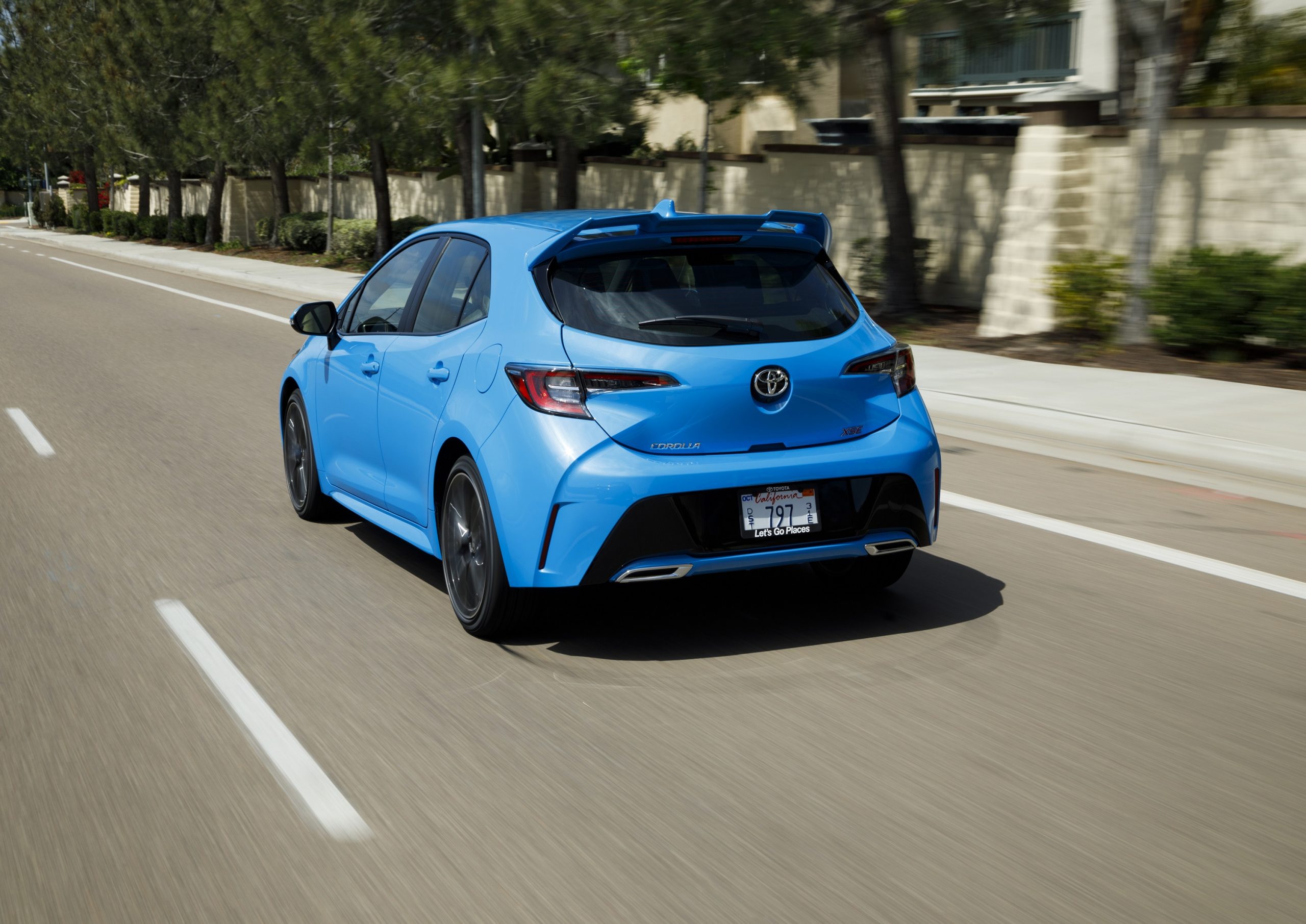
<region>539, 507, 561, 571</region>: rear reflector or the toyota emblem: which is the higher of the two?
the toyota emblem

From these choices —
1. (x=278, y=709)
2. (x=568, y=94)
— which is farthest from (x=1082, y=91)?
(x=278, y=709)

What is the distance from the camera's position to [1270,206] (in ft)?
48.3

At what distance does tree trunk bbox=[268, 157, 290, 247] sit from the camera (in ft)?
139

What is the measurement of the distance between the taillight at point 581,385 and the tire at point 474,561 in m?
0.50

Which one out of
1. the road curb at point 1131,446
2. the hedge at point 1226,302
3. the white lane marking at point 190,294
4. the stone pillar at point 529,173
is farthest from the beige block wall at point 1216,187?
the stone pillar at point 529,173

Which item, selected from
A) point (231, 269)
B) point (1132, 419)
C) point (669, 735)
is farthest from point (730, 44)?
point (231, 269)

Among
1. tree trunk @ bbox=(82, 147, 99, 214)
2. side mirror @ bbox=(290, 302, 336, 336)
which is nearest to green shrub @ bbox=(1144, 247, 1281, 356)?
side mirror @ bbox=(290, 302, 336, 336)

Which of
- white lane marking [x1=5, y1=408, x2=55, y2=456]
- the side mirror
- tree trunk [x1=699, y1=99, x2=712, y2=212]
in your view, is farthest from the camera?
tree trunk [x1=699, y1=99, x2=712, y2=212]

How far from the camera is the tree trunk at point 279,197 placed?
42.3 metres

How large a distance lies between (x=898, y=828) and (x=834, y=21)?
45.5 ft

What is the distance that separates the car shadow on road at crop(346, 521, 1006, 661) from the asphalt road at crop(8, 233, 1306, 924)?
1.0 inches

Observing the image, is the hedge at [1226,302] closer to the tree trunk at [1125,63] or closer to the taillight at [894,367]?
the tree trunk at [1125,63]

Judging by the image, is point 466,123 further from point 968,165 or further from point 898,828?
point 898,828

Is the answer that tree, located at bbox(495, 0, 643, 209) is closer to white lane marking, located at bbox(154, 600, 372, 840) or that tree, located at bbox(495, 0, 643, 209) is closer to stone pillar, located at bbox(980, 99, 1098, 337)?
stone pillar, located at bbox(980, 99, 1098, 337)
